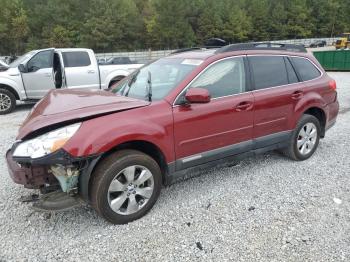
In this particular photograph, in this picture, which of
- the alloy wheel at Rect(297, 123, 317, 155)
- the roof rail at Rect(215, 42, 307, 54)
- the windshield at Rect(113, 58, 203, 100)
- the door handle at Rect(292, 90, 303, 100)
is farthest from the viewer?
the alloy wheel at Rect(297, 123, 317, 155)

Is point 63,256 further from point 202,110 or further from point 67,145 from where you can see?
point 202,110

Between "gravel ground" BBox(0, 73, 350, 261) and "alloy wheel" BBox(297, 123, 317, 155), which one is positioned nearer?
"gravel ground" BBox(0, 73, 350, 261)

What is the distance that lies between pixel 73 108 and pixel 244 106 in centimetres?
199

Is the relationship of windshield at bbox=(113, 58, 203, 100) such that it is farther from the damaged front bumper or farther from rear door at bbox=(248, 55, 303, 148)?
the damaged front bumper

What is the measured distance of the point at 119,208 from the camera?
3043 mm

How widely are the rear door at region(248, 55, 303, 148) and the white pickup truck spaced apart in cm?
555

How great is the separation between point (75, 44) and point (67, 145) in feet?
212

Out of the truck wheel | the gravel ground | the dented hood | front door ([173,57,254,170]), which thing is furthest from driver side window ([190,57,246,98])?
the truck wheel

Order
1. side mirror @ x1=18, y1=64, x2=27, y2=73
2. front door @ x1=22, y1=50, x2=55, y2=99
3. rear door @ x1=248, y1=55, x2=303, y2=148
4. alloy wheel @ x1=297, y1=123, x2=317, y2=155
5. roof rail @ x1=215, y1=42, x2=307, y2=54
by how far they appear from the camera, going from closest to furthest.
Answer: roof rail @ x1=215, y1=42, x2=307, y2=54
rear door @ x1=248, y1=55, x2=303, y2=148
alloy wheel @ x1=297, y1=123, x2=317, y2=155
side mirror @ x1=18, y1=64, x2=27, y2=73
front door @ x1=22, y1=50, x2=55, y2=99

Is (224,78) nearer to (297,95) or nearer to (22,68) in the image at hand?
(297,95)

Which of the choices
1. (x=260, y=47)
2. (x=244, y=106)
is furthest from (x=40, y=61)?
(x=244, y=106)

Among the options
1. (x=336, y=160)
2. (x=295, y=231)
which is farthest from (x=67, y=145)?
(x=336, y=160)

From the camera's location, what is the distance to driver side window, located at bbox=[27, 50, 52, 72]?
859cm

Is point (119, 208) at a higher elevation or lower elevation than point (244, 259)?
higher
